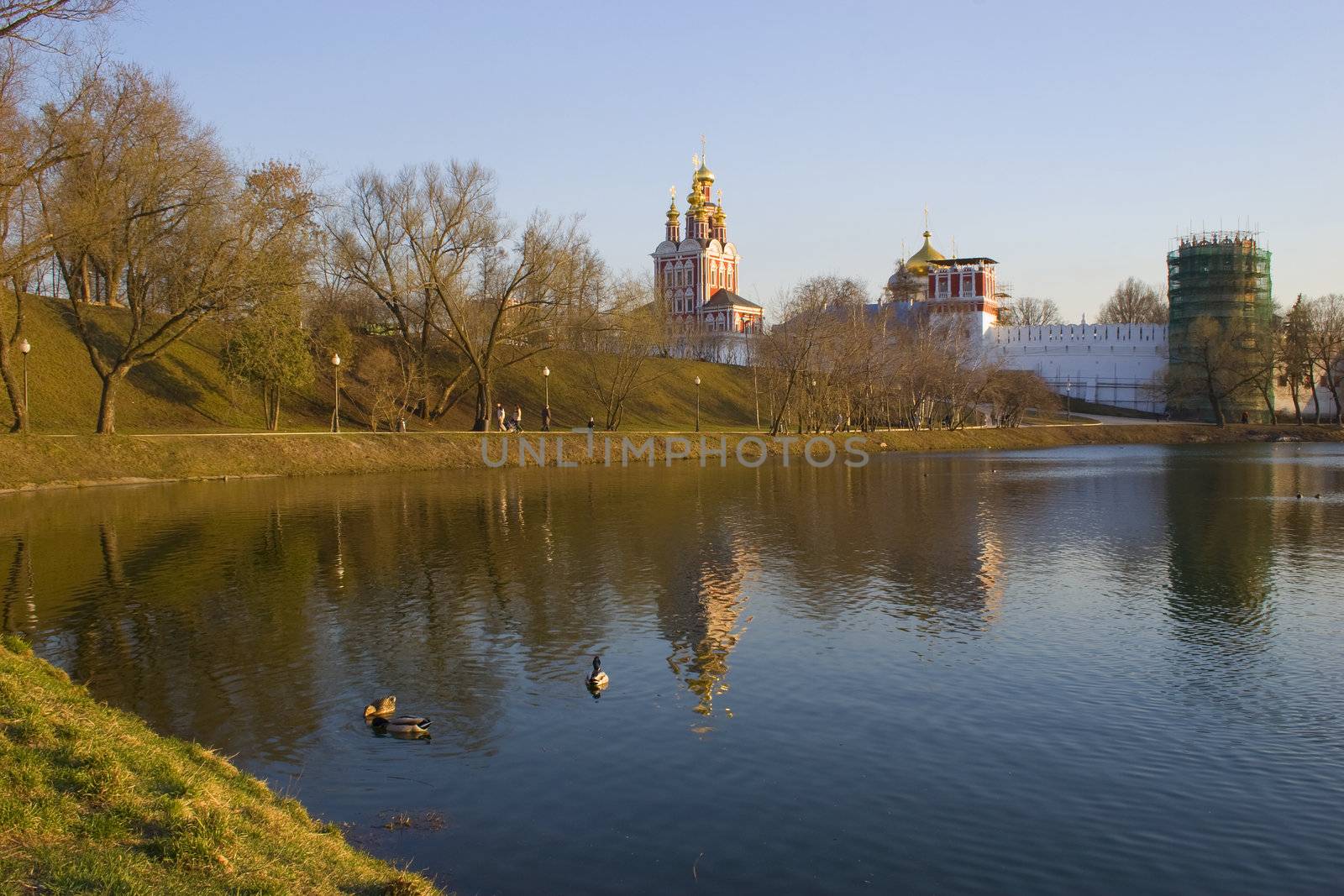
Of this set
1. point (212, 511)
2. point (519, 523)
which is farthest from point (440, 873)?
point (212, 511)

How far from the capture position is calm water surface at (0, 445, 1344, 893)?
7.66 m

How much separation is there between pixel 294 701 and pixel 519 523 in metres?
14.6

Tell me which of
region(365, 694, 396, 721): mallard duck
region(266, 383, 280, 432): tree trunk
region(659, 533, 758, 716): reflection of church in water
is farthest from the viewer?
region(266, 383, 280, 432): tree trunk

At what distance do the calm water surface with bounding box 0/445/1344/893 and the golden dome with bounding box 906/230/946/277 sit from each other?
11031 cm

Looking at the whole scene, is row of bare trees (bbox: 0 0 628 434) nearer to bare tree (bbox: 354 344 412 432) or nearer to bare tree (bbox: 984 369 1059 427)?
bare tree (bbox: 354 344 412 432)

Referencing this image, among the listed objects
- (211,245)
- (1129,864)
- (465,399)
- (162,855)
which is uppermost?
(211,245)

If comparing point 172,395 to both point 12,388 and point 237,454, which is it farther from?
point 12,388

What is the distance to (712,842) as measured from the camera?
7746 mm

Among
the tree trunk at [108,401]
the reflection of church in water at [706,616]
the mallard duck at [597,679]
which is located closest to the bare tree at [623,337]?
the tree trunk at [108,401]

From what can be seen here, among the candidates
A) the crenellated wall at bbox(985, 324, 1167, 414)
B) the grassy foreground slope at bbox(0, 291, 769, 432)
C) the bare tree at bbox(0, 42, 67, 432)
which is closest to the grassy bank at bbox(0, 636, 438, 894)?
the bare tree at bbox(0, 42, 67, 432)

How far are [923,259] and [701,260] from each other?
29.7 metres

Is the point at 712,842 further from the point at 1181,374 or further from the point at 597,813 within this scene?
the point at 1181,374

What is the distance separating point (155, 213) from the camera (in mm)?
34156

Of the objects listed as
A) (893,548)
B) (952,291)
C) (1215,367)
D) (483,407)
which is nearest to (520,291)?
(483,407)
